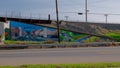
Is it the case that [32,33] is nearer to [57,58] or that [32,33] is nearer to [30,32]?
[30,32]

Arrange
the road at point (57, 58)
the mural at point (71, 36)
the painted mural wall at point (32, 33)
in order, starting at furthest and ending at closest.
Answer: the mural at point (71, 36), the painted mural wall at point (32, 33), the road at point (57, 58)

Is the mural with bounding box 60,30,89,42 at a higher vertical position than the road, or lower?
lower

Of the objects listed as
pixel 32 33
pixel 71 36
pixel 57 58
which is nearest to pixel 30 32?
pixel 32 33

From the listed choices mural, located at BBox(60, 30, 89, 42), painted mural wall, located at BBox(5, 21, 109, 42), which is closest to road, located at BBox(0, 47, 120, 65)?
painted mural wall, located at BBox(5, 21, 109, 42)

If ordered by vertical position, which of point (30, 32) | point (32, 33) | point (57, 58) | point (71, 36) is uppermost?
point (57, 58)

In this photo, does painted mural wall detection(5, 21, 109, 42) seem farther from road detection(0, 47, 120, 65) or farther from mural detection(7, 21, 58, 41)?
road detection(0, 47, 120, 65)

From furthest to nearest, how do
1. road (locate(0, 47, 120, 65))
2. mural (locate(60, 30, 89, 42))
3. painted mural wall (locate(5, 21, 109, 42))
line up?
1. mural (locate(60, 30, 89, 42))
2. painted mural wall (locate(5, 21, 109, 42))
3. road (locate(0, 47, 120, 65))

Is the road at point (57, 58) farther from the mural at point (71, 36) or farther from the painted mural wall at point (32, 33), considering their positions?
the mural at point (71, 36)

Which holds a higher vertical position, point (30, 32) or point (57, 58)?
point (57, 58)

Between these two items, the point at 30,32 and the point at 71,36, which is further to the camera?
the point at 71,36

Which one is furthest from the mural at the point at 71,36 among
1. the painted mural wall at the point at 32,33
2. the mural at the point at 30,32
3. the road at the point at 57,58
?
the road at the point at 57,58

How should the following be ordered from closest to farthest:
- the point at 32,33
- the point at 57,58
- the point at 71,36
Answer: the point at 57,58 < the point at 32,33 < the point at 71,36

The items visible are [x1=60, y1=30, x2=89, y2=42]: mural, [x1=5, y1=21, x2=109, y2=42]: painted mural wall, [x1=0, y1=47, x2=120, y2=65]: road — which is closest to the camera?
[x1=0, y1=47, x2=120, y2=65]: road

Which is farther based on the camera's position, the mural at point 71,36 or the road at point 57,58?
the mural at point 71,36
